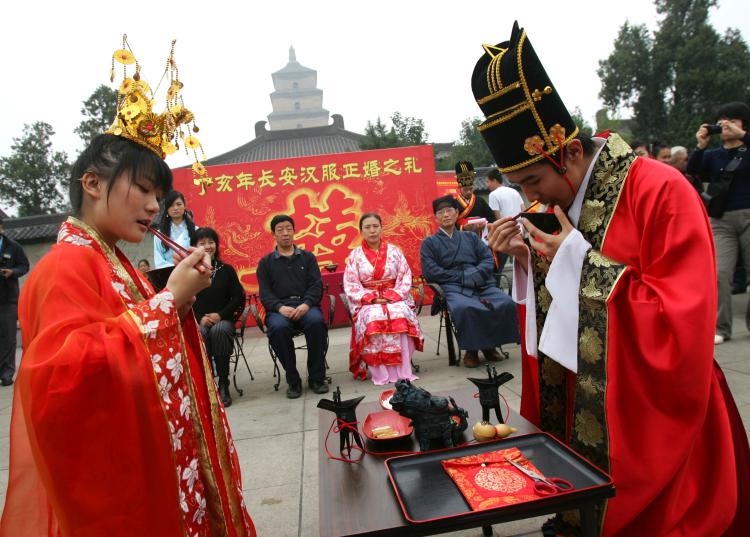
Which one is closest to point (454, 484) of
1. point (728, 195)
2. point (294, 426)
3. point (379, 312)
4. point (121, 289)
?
point (121, 289)

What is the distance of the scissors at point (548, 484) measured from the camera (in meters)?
1.41

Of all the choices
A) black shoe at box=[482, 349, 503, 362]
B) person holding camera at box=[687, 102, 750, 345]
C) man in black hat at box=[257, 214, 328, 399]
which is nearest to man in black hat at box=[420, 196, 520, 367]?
black shoe at box=[482, 349, 503, 362]

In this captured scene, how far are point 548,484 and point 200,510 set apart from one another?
1020 millimetres

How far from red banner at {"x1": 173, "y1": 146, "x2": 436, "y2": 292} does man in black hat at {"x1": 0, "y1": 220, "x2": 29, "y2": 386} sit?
3289 millimetres

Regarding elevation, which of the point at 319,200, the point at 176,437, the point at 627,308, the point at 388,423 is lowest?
the point at 388,423

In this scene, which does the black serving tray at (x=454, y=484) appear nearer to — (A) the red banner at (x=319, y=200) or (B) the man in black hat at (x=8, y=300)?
(B) the man in black hat at (x=8, y=300)

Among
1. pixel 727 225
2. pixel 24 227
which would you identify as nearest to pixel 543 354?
pixel 727 225

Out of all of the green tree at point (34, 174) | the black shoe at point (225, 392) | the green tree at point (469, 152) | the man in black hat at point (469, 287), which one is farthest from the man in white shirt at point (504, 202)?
the green tree at point (34, 174)

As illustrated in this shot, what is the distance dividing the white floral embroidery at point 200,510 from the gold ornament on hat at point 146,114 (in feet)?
3.48

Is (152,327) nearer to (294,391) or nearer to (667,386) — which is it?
(667,386)

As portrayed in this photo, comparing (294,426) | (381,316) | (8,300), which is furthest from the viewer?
(8,300)

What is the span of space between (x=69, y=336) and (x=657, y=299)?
1527mm

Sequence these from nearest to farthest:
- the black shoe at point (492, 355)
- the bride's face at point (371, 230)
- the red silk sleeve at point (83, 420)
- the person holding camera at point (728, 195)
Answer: the red silk sleeve at point (83, 420), the person holding camera at point (728, 195), the black shoe at point (492, 355), the bride's face at point (371, 230)

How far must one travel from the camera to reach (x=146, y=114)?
1556 mm
